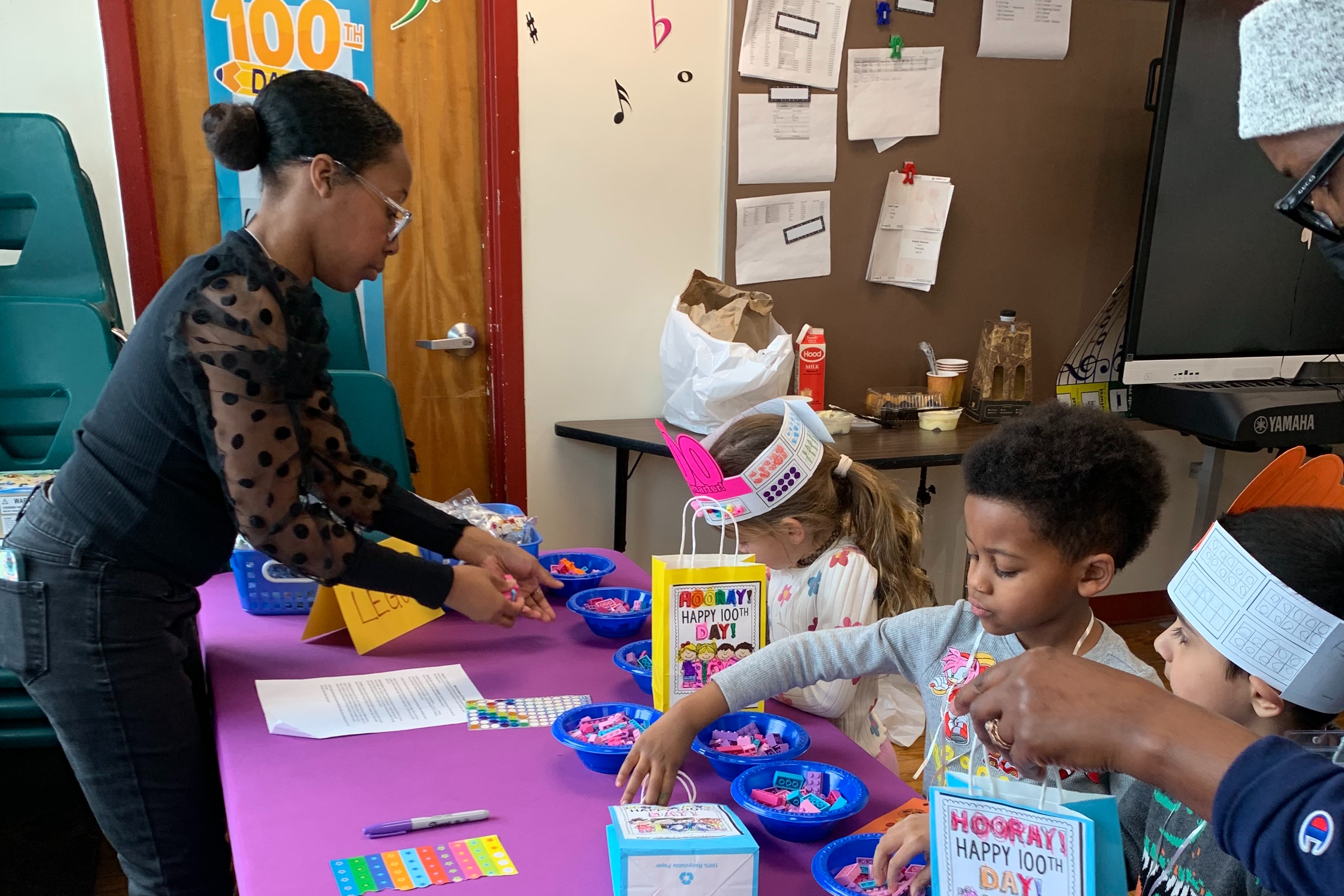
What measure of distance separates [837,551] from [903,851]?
2.65ft

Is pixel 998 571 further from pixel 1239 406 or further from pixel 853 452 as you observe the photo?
pixel 1239 406

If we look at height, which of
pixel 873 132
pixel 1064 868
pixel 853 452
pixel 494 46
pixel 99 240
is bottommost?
pixel 853 452

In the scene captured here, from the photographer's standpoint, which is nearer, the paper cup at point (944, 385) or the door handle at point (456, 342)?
the door handle at point (456, 342)

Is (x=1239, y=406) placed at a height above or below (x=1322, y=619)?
below

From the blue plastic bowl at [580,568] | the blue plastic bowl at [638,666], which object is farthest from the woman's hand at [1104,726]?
the blue plastic bowl at [580,568]

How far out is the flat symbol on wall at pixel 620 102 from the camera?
3.02 m

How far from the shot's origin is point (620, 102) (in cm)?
303

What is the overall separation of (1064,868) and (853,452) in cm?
207

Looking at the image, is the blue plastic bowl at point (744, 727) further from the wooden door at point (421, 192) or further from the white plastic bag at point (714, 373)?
the wooden door at point (421, 192)

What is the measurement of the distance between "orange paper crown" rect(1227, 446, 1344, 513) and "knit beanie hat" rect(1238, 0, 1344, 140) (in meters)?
0.35

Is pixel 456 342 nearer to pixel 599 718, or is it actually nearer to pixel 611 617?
pixel 611 617

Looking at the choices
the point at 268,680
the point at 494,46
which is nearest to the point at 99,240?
the point at 494,46

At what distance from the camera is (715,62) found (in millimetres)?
3105

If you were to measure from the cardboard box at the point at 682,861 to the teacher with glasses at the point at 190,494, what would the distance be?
0.67m
